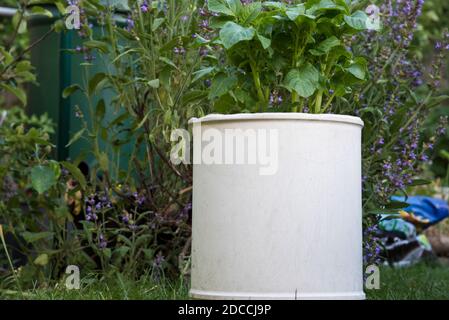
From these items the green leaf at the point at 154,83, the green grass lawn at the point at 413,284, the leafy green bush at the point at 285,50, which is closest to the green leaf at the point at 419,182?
the green grass lawn at the point at 413,284

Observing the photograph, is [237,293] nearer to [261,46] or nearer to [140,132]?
[261,46]

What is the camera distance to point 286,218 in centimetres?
191

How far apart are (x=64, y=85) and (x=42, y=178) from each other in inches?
29.0

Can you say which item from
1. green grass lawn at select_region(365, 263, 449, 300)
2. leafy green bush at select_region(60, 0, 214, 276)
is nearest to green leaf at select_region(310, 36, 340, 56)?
leafy green bush at select_region(60, 0, 214, 276)

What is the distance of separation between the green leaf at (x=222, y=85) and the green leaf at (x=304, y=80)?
5.8 inches

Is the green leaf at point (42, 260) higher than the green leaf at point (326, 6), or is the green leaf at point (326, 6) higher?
the green leaf at point (326, 6)

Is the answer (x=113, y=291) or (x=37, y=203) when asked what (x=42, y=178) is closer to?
(x=37, y=203)

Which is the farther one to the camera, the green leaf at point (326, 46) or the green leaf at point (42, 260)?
the green leaf at point (42, 260)

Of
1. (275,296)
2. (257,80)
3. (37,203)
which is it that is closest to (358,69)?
(257,80)

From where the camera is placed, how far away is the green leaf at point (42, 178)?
8.68ft

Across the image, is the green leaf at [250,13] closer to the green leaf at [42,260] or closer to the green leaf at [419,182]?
the green leaf at [419,182]

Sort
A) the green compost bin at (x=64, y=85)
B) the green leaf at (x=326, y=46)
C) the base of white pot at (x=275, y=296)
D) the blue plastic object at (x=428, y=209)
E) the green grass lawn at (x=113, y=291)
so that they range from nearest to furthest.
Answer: the base of white pot at (x=275, y=296), the green leaf at (x=326, y=46), the green grass lawn at (x=113, y=291), the green compost bin at (x=64, y=85), the blue plastic object at (x=428, y=209)

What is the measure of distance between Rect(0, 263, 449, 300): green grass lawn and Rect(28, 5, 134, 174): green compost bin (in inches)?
25.4

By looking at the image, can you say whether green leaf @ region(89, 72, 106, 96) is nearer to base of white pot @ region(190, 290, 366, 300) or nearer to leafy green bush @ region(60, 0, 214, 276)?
leafy green bush @ region(60, 0, 214, 276)
